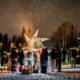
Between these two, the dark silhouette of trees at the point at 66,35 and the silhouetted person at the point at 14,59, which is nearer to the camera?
the silhouetted person at the point at 14,59

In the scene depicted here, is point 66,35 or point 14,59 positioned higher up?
point 66,35

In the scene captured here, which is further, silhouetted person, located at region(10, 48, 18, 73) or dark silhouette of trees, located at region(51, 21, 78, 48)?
dark silhouette of trees, located at region(51, 21, 78, 48)

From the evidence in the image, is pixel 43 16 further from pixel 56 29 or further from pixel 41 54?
pixel 41 54

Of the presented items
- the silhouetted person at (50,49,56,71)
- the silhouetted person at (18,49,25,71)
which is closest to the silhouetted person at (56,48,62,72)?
the silhouetted person at (50,49,56,71)

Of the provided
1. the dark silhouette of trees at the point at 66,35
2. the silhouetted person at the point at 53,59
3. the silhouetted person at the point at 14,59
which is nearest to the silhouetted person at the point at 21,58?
the silhouetted person at the point at 14,59

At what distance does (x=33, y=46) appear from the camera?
703cm

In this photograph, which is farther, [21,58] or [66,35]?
[66,35]

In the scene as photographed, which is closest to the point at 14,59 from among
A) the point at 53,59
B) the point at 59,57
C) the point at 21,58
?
the point at 21,58

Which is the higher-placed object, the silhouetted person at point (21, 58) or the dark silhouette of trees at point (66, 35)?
the dark silhouette of trees at point (66, 35)

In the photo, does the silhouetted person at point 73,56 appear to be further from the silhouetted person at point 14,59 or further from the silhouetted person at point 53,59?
the silhouetted person at point 14,59

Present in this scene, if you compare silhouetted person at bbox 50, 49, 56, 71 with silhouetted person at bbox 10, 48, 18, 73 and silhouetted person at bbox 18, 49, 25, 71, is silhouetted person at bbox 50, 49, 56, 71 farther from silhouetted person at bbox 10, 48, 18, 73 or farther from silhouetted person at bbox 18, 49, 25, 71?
silhouetted person at bbox 10, 48, 18, 73

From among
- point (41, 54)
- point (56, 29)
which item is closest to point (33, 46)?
point (41, 54)

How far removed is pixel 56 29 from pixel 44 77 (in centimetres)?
134

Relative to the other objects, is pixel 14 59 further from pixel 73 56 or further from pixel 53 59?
pixel 73 56
